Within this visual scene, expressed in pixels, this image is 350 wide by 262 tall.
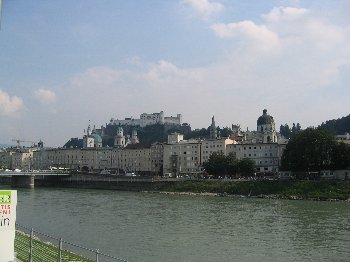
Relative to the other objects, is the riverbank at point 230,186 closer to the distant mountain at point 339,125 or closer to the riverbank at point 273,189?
the riverbank at point 273,189

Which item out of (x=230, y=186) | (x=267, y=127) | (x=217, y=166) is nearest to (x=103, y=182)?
(x=217, y=166)

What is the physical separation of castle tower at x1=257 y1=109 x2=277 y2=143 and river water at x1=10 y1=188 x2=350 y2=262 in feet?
175

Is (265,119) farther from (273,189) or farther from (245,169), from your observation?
(273,189)

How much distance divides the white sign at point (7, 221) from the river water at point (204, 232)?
818 cm

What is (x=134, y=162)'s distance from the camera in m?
107

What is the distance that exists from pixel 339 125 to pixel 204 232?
97146 mm

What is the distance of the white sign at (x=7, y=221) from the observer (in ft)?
26.1

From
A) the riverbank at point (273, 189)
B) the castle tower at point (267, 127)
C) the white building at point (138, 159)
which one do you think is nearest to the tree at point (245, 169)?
the riverbank at point (273, 189)

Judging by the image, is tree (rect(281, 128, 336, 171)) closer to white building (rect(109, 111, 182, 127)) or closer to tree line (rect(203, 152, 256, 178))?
tree line (rect(203, 152, 256, 178))

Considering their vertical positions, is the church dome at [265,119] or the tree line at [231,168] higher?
the church dome at [265,119]

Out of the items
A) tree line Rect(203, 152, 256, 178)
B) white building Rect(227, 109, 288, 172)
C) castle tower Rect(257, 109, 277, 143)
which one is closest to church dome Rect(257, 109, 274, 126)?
castle tower Rect(257, 109, 277, 143)

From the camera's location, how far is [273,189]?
53938mm

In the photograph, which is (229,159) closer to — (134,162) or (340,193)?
(340,193)

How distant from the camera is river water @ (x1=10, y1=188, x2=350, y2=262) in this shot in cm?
1761
